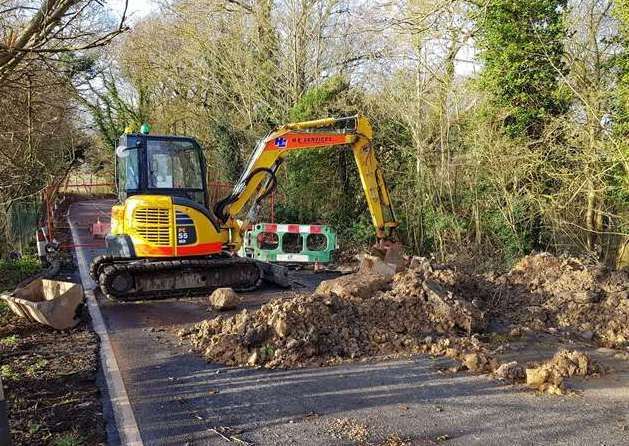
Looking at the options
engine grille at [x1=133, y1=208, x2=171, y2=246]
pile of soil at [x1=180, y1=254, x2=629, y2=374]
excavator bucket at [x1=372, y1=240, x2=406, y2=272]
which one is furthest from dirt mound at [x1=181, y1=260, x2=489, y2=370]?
engine grille at [x1=133, y1=208, x2=171, y2=246]

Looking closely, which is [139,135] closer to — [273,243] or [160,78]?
[273,243]

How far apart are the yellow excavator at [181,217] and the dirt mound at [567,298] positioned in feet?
9.28

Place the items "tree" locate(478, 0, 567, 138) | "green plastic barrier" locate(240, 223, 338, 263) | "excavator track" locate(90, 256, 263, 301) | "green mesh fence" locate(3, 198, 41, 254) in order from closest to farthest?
"excavator track" locate(90, 256, 263, 301), "tree" locate(478, 0, 567, 138), "green plastic barrier" locate(240, 223, 338, 263), "green mesh fence" locate(3, 198, 41, 254)

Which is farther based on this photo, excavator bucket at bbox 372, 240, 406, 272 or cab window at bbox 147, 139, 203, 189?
excavator bucket at bbox 372, 240, 406, 272

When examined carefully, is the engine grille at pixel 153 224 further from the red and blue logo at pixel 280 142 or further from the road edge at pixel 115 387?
the red and blue logo at pixel 280 142

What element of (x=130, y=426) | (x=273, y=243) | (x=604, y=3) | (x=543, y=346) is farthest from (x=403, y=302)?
(x=604, y=3)

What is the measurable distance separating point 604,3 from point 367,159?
18.5 ft

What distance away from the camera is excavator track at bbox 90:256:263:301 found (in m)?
9.20

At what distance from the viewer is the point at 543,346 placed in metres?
6.86

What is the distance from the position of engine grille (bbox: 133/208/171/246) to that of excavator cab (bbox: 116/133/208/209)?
49 centimetres

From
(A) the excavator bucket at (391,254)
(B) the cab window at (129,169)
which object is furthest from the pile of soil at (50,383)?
(A) the excavator bucket at (391,254)

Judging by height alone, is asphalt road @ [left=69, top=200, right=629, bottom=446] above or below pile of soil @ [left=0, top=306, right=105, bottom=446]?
below

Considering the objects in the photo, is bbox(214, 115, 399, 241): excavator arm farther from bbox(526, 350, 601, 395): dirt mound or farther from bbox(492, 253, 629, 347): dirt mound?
bbox(526, 350, 601, 395): dirt mound

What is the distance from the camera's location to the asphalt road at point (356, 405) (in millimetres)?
4465
